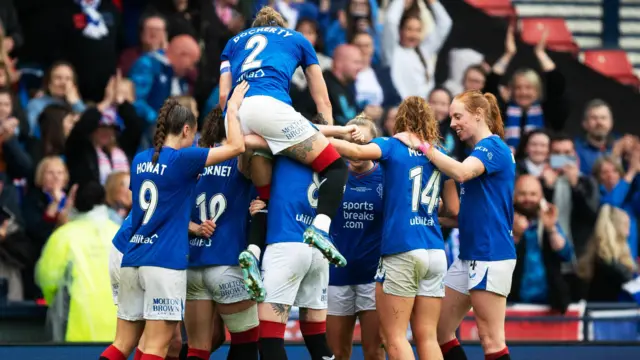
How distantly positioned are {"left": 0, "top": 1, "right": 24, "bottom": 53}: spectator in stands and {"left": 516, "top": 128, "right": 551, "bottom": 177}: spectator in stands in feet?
18.0

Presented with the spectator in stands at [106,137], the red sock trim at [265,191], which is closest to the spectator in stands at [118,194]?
the spectator in stands at [106,137]

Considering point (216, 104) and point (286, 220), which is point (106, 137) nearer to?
point (216, 104)

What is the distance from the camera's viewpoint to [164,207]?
295 inches

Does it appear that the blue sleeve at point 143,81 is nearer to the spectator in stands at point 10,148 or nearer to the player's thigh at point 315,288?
the spectator in stands at point 10,148

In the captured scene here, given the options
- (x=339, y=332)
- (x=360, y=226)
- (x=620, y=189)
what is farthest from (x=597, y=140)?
(x=339, y=332)

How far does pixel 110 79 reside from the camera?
11984 mm

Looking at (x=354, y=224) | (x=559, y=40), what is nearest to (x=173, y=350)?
(x=354, y=224)

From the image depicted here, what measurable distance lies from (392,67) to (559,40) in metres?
3.21

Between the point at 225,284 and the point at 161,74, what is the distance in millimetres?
Answer: 4651

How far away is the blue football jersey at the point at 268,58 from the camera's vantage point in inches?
300

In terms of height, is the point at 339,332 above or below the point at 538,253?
below

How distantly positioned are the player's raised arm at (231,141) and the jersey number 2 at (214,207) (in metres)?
0.47

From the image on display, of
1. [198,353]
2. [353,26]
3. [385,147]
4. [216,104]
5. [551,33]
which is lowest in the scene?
[198,353]

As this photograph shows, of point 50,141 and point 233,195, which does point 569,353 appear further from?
point 50,141
